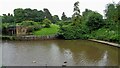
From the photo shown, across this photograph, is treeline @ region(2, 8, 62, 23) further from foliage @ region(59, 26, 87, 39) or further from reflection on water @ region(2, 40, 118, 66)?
reflection on water @ region(2, 40, 118, 66)

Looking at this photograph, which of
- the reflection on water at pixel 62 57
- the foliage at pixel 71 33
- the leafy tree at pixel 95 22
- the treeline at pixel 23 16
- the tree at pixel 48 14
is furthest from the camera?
the tree at pixel 48 14

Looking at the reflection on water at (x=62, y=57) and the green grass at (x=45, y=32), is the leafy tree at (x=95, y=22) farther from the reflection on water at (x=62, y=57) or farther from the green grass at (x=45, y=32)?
the reflection on water at (x=62, y=57)

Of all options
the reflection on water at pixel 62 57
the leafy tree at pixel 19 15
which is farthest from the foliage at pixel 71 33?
the leafy tree at pixel 19 15

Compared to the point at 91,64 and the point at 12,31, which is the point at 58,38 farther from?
the point at 91,64

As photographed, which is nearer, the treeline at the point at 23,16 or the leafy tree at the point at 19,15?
the leafy tree at the point at 19,15

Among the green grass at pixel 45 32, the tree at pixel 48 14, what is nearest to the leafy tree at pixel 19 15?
the tree at pixel 48 14

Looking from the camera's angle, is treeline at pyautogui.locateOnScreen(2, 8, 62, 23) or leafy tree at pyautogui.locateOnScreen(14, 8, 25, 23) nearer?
leafy tree at pyautogui.locateOnScreen(14, 8, 25, 23)

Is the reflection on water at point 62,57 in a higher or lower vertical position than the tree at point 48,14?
lower

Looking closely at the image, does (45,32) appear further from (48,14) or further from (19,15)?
(48,14)

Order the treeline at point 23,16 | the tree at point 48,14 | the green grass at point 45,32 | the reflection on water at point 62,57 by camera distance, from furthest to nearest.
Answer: the tree at point 48,14 < the treeline at point 23,16 < the green grass at point 45,32 < the reflection on water at point 62,57

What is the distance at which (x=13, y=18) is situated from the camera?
55.2 metres

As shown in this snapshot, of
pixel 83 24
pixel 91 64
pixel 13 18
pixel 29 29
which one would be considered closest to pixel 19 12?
pixel 13 18

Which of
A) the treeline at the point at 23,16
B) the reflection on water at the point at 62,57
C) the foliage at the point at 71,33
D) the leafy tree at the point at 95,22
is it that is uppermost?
the treeline at the point at 23,16

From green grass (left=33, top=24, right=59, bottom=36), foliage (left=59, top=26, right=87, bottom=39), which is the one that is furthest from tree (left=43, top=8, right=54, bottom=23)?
foliage (left=59, top=26, right=87, bottom=39)
